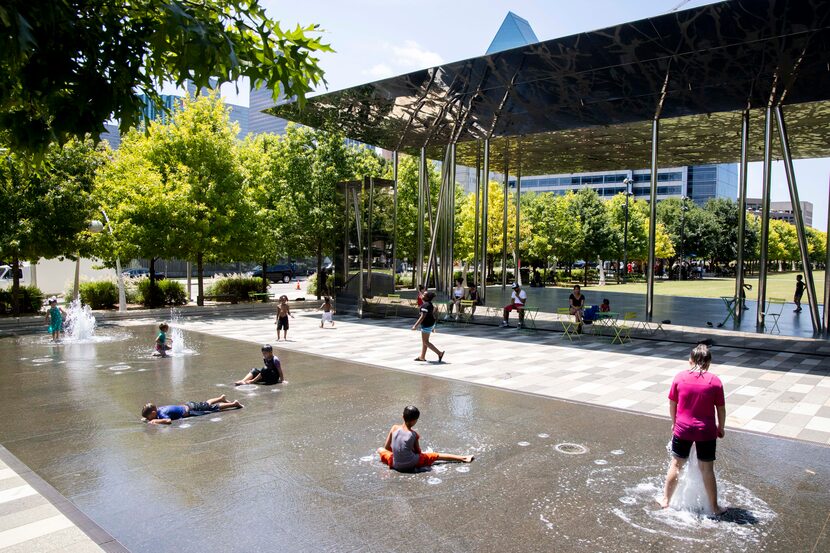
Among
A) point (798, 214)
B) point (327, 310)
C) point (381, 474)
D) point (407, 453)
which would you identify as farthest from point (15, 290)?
point (798, 214)

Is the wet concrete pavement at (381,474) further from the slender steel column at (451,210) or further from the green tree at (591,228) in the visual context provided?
the green tree at (591,228)

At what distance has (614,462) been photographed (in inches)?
279

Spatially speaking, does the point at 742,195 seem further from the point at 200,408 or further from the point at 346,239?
the point at 200,408

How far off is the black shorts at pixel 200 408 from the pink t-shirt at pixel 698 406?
271 inches

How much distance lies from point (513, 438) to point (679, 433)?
2.85m

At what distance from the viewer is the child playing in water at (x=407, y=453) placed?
6711 mm

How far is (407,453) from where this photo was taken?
670cm

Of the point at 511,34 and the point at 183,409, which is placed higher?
the point at 511,34

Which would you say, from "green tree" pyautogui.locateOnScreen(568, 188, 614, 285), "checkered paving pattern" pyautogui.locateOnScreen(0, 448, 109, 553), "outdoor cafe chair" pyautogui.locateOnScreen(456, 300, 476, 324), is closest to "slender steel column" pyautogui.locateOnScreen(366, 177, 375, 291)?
"outdoor cafe chair" pyautogui.locateOnScreen(456, 300, 476, 324)

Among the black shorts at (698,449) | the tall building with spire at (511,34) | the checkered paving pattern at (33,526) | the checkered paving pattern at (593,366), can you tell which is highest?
the tall building with spire at (511,34)

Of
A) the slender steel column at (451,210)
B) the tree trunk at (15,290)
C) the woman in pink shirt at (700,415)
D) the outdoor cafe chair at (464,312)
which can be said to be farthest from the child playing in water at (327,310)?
the woman in pink shirt at (700,415)

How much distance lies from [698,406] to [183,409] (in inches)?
281

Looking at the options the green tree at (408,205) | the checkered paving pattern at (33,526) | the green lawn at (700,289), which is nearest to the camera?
the checkered paving pattern at (33,526)

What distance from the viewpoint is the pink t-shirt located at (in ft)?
17.7
